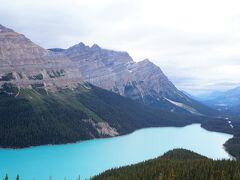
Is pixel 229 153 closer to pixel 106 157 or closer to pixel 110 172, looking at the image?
pixel 106 157

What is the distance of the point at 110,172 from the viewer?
396 feet

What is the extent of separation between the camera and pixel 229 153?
198625 mm

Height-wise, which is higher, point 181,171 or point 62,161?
point 181,171

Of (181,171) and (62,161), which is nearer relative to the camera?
(181,171)

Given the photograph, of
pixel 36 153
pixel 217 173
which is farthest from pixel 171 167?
pixel 36 153

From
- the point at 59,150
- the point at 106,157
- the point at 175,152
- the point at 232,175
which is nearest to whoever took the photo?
the point at 232,175

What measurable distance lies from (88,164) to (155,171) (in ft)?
191

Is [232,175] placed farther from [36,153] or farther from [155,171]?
[36,153]

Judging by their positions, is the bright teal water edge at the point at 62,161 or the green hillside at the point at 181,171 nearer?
the green hillside at the point at 181,171

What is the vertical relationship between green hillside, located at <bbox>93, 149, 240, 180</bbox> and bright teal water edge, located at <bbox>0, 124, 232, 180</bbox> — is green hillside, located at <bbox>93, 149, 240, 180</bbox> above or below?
above

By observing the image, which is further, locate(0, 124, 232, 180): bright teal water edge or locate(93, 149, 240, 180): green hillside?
locate(0, 124, 232, 180): bright teal water edge

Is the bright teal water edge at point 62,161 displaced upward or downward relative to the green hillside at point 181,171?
downward

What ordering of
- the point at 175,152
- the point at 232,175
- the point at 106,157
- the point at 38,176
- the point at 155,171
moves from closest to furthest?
the point at 232,175, the point at 155,171, the point at 38,176, the point at 175,152, the point at 106,157

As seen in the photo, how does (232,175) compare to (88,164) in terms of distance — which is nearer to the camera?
(232,175)
